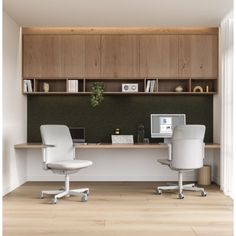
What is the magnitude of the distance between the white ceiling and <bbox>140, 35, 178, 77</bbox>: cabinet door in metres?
0.36

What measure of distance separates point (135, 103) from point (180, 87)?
82cm

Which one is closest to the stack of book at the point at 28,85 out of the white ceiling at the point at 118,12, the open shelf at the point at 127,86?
the open shelf at the point at 127,86

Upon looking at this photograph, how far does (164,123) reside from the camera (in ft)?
22.9

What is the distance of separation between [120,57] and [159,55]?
2.09 ft

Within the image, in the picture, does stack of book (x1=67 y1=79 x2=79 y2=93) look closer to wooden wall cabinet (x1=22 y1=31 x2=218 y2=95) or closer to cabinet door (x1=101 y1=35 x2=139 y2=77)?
wooden wall cabinet (x1=22 y1=31 x2=218 y2=95)

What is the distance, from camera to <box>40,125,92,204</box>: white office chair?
555cm

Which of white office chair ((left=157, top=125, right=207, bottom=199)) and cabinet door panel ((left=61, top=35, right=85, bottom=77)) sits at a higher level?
cabinet door panel ((left=61, top=35, right=85, bottom=77))

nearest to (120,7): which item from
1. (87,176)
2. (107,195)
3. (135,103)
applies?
(135,103)

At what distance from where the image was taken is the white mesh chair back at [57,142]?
18.9 feet

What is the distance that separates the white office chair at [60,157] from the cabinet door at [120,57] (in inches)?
59.5

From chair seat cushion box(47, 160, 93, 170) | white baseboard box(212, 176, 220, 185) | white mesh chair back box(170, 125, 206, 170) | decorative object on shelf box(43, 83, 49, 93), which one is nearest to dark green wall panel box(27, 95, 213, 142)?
decorative object on shelf box(43, 83, 49, 93)

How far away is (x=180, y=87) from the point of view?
7.11m

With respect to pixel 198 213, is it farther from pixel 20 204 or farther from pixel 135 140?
pixel 135 140

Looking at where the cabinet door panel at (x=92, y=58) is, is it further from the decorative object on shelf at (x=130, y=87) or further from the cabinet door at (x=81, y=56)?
the decorative object on shelf at (x=130, y=87)
